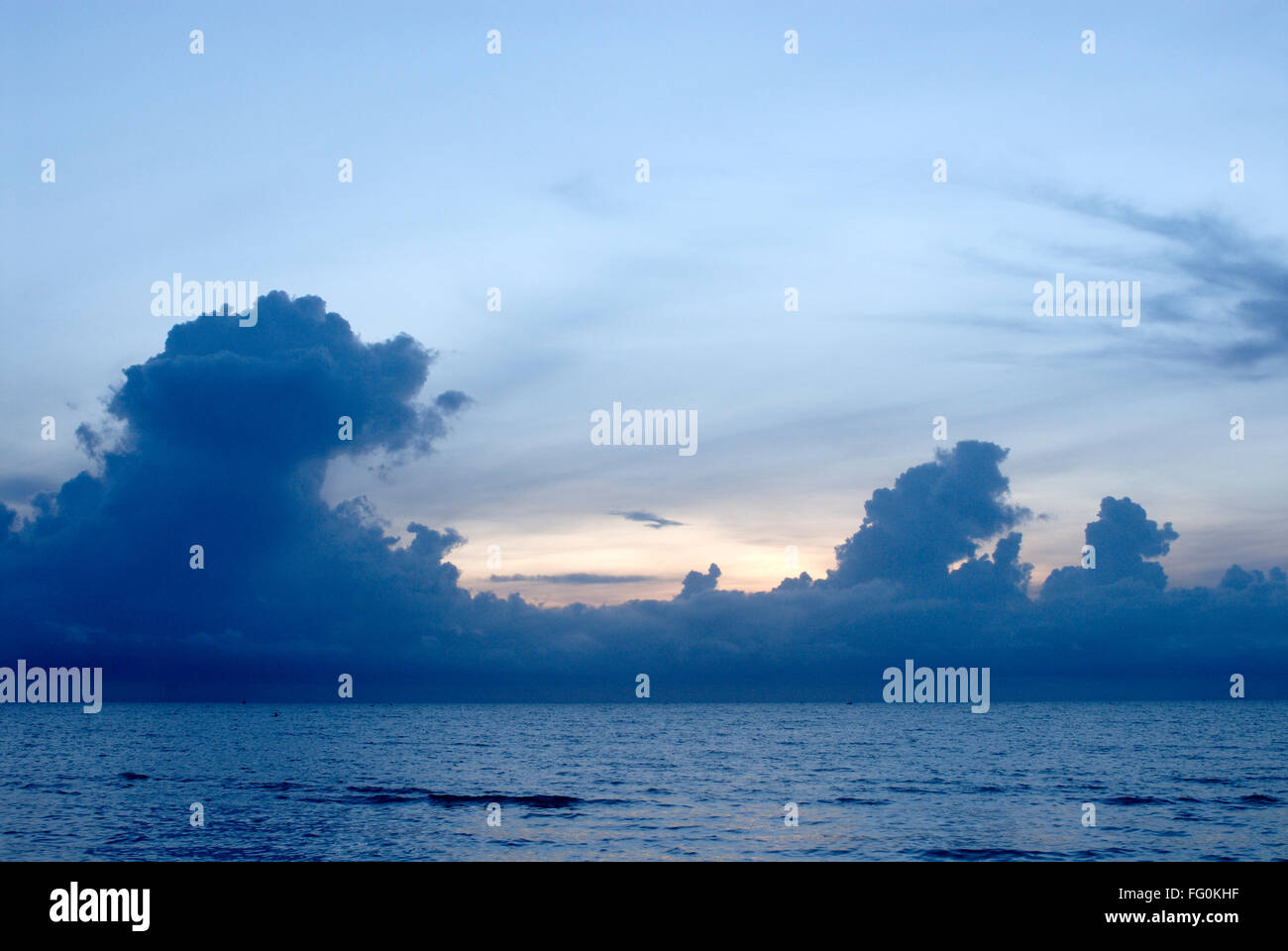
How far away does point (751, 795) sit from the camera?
5738cm

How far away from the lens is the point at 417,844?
132ft

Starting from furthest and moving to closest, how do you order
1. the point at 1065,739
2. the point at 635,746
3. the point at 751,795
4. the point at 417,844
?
the point at 1065,739 < the point at 635,746 < the point at 751,795 < the point at 417,844

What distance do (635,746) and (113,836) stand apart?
7393 cm

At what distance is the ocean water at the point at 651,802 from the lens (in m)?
39.3

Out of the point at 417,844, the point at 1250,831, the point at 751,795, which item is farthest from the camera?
the point at 751,795

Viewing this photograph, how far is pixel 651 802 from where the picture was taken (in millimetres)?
54500

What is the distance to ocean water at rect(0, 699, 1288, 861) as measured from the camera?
39.3m
